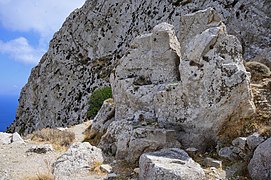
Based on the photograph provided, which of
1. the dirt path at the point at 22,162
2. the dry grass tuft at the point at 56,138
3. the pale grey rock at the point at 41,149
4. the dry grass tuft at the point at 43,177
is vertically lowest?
the dry grass tuft at the point at 43,177

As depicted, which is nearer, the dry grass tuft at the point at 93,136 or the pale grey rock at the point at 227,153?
the pale grey rock at the point at 227,153

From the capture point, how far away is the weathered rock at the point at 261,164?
6914 millimetres

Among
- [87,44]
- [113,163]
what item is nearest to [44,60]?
[87,44]

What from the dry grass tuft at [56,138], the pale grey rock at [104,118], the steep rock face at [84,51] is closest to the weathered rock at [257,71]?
the pale grey rock at [104,118]

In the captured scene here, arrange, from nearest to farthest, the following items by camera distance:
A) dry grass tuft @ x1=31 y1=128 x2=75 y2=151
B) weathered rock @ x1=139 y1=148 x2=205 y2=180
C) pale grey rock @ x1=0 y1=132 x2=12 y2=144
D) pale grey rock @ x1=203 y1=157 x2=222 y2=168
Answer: weathered rock @ x1=139 y1=148 x2=205 y2=180 < pale grey rock @ x1=203 y1=157 x2=222 y2=168 < dry grass tuft @ x1=31 y1=128 x2=75 y2=151 < pale grey rock @ x1=0 y1=132 x2=12 y2=144

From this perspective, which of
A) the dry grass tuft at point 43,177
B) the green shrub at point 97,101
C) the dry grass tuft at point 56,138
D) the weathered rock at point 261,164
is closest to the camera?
the weathered rock at point 261,164

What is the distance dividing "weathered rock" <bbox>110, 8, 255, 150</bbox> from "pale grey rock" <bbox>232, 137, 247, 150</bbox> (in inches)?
28.6

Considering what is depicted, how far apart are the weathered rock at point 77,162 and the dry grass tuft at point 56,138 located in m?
2.45

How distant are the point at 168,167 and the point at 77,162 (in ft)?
12.0

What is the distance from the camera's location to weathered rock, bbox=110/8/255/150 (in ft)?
32.2

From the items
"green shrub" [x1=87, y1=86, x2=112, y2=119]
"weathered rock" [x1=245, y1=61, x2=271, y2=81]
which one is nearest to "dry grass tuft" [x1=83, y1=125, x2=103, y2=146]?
"weathered rock" [x1=245, y1=61, x2=271, y2=81]

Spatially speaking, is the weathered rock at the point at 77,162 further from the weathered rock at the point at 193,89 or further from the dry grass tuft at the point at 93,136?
the dry grass tuft at the point at 93,136

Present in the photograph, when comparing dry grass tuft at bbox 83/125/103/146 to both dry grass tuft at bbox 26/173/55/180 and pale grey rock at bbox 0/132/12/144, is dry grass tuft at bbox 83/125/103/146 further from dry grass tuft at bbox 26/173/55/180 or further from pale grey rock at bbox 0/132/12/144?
dry grass tuft at bbox 26/173/55/180

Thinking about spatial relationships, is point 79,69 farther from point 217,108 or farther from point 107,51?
point 217,108
